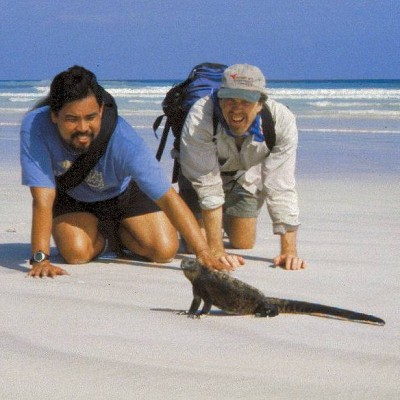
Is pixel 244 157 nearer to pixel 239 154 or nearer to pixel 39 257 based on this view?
pixel 239 154

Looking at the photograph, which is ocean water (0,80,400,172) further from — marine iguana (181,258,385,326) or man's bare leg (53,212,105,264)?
marine iguana (181,258,385,326)

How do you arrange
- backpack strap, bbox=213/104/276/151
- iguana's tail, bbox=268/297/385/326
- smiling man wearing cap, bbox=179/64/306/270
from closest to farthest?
iguana's tail, bbox=268/297/385/326
smiling man wearing cap, bbox=179/64/306/270
backpack strap, bbox=213/104/276/151

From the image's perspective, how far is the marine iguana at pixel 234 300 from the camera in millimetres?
3863

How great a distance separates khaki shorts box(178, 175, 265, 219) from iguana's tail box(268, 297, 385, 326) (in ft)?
7.03

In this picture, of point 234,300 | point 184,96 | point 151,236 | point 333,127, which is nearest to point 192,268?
point 234,300

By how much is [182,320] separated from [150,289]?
0.77 metres

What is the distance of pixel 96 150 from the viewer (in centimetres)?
494

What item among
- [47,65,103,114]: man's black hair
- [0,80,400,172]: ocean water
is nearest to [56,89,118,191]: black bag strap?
[47,65,103,114]: man's black hair

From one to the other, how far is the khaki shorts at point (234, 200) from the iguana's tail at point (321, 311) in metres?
2.14

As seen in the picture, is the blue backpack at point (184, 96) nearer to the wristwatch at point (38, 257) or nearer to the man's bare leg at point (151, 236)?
the man's bare leg at point (151, 236)

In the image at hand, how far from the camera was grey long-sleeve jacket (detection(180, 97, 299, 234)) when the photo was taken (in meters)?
5.27

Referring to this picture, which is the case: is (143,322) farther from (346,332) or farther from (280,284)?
(280,284)

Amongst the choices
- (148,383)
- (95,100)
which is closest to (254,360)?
(148,383)

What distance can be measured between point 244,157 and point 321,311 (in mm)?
1823
